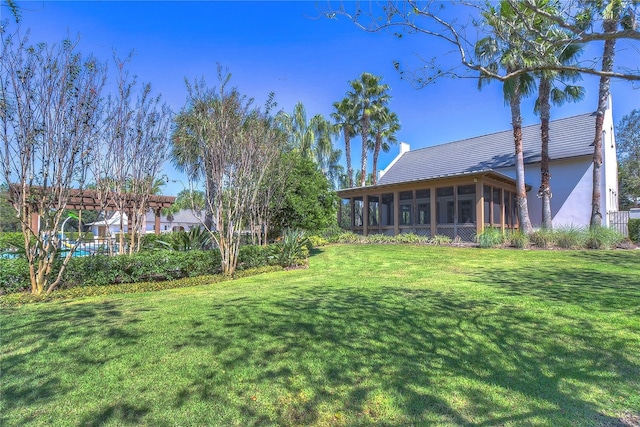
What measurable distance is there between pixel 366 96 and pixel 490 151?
32.6 feet

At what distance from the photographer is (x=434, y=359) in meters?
3.26

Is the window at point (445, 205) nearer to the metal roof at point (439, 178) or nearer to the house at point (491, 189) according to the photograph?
the house at point (491, 189)

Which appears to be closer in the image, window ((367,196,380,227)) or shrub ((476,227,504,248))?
shrub ((476,227,504,248))

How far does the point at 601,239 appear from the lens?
13.0 meters

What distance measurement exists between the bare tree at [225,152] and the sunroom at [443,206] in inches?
425

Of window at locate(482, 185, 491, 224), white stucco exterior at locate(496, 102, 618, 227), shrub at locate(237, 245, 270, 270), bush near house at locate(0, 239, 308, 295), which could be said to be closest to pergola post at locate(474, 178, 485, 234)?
window at locate(482, 185, 491, 224)

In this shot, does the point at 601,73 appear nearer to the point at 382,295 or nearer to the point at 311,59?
the point at 382,295

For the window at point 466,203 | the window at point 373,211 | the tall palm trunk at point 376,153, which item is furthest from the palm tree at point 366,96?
the window at point 466,203

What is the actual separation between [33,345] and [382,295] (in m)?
4.85

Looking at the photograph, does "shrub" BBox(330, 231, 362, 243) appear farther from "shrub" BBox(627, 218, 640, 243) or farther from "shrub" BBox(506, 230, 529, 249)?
"shrub" BBox(627, 218, 640, 243)

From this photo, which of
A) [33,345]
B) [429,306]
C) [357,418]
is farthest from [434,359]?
[33,345]

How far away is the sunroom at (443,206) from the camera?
635 inches

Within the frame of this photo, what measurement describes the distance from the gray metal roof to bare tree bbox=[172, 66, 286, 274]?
14.0 meters

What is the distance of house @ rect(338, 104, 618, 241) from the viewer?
16.7m
